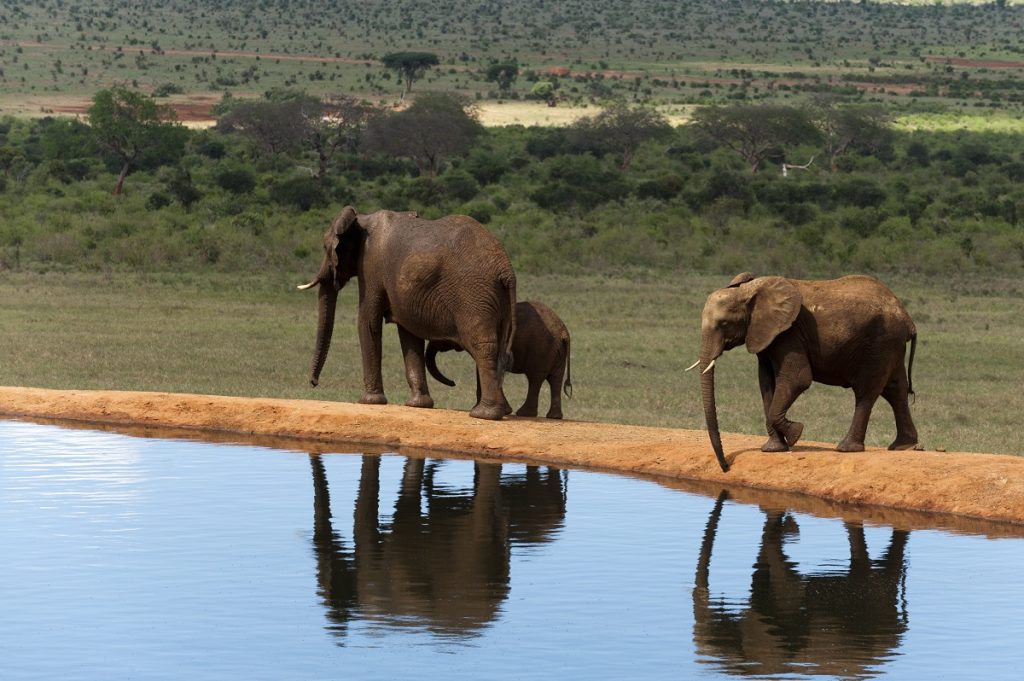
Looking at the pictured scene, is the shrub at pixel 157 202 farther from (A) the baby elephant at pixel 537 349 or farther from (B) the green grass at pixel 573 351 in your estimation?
(A) the baby elephant at pixel 537 349

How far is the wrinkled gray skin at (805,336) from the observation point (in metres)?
13.9

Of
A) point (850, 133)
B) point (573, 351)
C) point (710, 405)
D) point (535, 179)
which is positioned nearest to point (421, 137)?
point (535, 179)

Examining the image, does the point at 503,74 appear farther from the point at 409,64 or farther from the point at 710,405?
the point at 710,405

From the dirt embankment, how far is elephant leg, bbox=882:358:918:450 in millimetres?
564

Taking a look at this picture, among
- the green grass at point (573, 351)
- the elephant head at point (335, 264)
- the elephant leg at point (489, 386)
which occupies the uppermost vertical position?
the elephant head at point (335, 264)

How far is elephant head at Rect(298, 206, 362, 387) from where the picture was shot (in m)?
17.6

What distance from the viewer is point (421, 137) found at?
7356 cm

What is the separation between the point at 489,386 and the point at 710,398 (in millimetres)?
3251

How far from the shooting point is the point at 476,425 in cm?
1603

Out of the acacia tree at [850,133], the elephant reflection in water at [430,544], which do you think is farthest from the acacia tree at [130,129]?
the elephant reflection in water at [430,544]

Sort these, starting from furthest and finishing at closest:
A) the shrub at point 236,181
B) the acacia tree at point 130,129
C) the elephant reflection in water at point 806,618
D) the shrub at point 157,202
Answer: the acacia tree at point 130,129
the shrub at point 236,181
the shrub at point 157,202
the elephant reflection in water at point 806,618

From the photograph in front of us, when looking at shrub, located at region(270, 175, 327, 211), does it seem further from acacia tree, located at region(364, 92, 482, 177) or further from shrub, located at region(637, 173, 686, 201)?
acacia tree, located at region(364, 92, 482, 177)

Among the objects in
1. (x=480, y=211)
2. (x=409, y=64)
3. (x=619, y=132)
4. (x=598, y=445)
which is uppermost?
(x=598, y=445)

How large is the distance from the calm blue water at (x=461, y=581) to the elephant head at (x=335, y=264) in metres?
3.70
